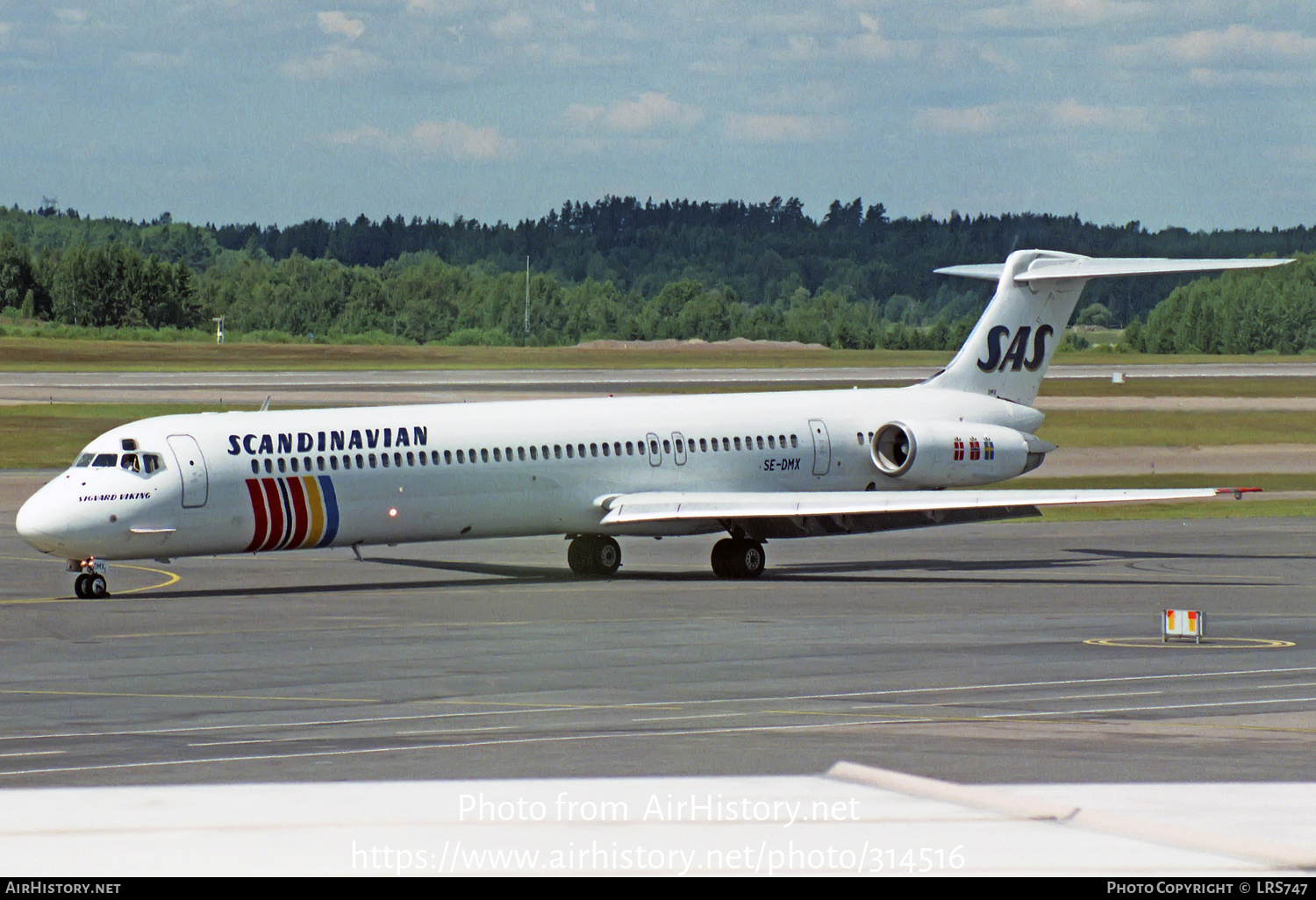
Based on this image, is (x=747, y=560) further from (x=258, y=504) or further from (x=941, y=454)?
(x=258, y=504)

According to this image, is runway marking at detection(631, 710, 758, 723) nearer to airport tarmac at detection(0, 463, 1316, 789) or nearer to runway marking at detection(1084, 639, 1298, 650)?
airport tarmac at detection(0, 463, 1316, 789)

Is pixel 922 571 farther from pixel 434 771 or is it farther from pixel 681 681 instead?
pixel 434 771

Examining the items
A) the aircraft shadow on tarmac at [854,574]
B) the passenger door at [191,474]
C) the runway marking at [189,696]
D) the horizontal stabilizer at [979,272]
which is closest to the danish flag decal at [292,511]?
the passenger door at [191,474]

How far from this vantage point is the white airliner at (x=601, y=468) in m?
33.3

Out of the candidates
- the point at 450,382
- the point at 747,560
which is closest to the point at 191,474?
the point at 747,560

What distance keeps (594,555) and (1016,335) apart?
38.9 ft

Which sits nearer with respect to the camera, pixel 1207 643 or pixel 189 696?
pixel 189 696

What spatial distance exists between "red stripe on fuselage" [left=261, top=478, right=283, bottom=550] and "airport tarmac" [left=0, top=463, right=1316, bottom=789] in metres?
1.28

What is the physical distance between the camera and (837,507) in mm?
36750

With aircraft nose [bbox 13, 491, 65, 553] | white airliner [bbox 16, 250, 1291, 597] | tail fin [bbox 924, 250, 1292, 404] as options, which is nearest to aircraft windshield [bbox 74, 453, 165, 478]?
white airliner [bbox 16, 250, 1291, 597]

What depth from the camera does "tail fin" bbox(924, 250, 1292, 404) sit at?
43.8 metres

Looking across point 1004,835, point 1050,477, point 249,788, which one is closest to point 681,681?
point 249,788

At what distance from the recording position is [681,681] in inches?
906
